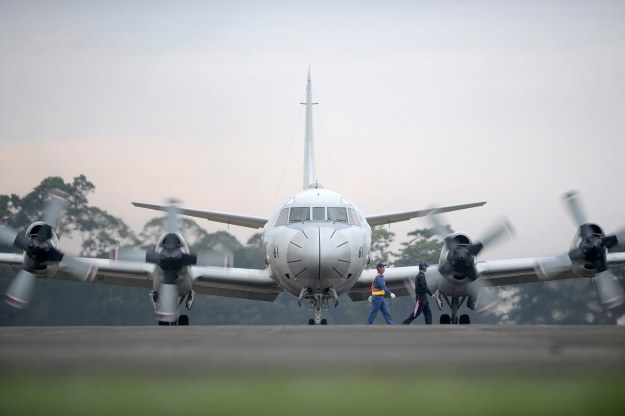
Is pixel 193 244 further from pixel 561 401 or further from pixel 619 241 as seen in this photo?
pixel 561 401

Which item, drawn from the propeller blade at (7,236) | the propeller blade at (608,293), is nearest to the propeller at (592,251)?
the propeller blade at (608,293)

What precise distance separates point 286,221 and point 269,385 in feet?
59.7

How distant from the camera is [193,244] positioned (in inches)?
1919

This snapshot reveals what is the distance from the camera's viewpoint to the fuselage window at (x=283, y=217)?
2610 centimetres

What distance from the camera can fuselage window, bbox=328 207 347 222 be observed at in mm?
25703

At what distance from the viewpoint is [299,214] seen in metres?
25.8

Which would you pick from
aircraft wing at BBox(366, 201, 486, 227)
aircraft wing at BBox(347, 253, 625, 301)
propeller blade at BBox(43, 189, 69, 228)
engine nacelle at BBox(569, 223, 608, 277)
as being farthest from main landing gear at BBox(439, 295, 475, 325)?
propeller blade at BBox(43, 189, 69, 228)

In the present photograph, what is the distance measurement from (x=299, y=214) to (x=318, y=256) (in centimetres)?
190

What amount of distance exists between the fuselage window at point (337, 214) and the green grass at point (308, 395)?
17.1 m

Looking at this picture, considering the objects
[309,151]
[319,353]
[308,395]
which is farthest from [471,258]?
[308,395]

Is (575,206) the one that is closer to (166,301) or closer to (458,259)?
(458,259)

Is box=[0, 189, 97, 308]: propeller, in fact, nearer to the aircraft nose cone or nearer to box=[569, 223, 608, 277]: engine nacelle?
the aircraft nose cone

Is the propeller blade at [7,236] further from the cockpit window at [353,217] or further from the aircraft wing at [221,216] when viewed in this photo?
the cockpit window at [353,217]

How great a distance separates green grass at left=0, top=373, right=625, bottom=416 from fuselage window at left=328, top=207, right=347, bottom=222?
17.1m
